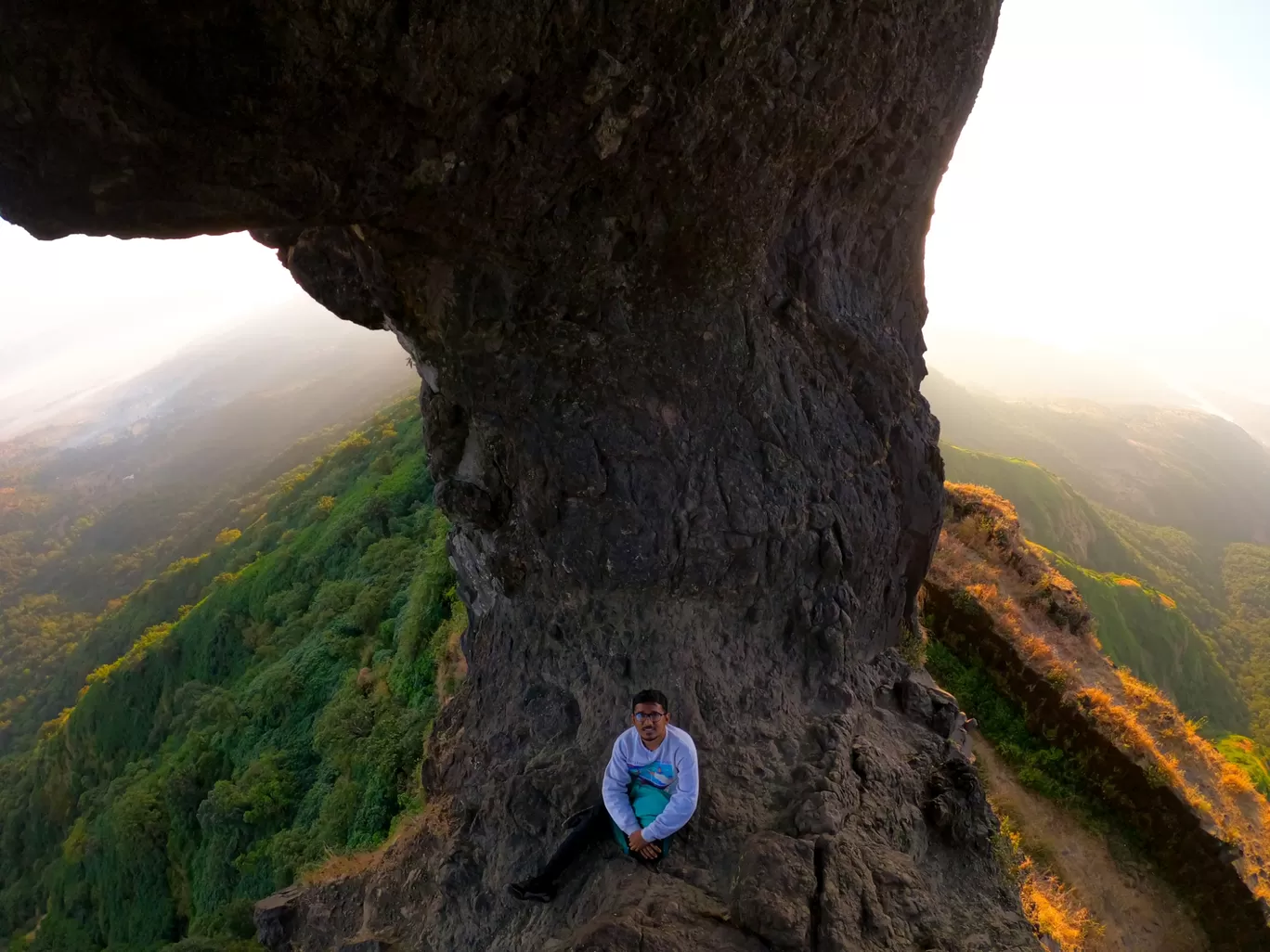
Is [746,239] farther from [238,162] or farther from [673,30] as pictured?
[238,162]

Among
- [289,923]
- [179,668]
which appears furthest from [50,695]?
[289,923]

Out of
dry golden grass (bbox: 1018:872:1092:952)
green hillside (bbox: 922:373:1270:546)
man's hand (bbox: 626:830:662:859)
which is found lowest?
green hillside (bbox: 922:373:1270:546)

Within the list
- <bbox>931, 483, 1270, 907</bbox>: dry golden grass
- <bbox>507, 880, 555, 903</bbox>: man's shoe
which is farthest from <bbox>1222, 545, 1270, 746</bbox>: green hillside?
<bbox>507, 880, 555, 903</bbox>: man's shoe

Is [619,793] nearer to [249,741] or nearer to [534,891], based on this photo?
[534,891]

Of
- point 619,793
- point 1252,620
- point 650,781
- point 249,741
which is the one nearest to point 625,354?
point 650,781

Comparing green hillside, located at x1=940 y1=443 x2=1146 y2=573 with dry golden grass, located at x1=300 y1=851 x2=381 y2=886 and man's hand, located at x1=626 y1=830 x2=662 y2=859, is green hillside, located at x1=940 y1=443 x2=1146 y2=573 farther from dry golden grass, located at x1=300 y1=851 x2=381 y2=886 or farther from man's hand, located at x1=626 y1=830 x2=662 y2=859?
man's hand, located at x1=626 y1=830 x2=662 y2=859

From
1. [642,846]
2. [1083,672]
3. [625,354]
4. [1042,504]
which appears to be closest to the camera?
[642,846]

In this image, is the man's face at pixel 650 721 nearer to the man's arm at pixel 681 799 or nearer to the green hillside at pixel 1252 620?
the man's arm at pixel 681 799
